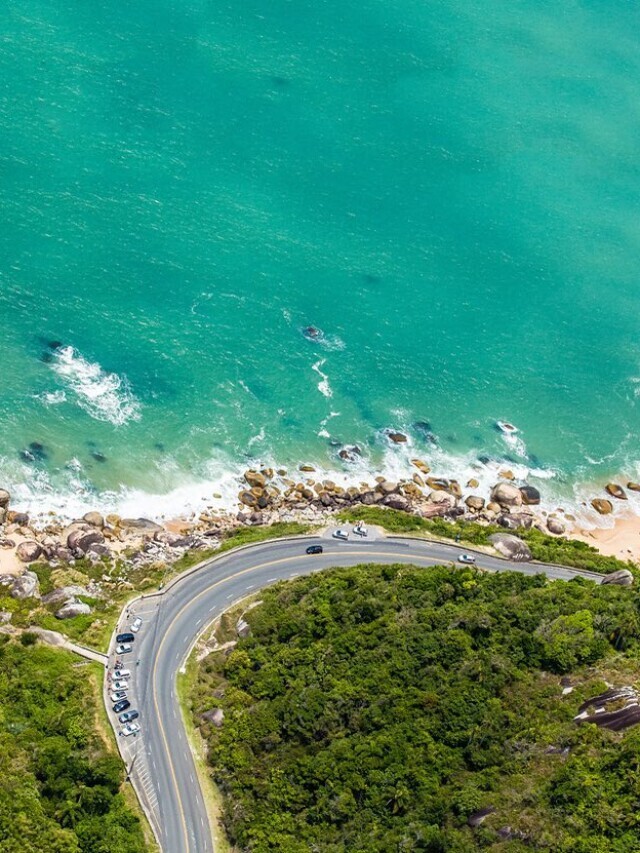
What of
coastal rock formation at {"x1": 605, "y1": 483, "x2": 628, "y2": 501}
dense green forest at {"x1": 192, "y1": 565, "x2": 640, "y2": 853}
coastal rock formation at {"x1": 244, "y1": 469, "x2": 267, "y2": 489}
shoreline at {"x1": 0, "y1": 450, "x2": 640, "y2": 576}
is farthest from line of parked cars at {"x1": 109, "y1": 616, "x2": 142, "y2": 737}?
coastal rock formation at {"x1": 605, "y1": 483, "x2": 628, "y2": 501}

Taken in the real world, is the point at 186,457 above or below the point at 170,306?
below

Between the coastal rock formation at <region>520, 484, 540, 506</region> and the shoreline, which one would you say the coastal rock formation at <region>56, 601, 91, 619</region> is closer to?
the shoreline

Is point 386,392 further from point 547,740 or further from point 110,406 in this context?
point 547,740

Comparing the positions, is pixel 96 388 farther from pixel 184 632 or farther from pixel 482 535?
pixel 482 535

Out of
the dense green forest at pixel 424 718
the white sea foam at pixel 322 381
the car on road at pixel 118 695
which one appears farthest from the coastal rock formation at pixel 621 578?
the car on road at pixel 118 695

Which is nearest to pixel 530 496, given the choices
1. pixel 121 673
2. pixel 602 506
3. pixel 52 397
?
pixel 602 506

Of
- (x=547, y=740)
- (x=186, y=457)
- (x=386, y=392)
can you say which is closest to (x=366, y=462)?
(x=386, y=392)
